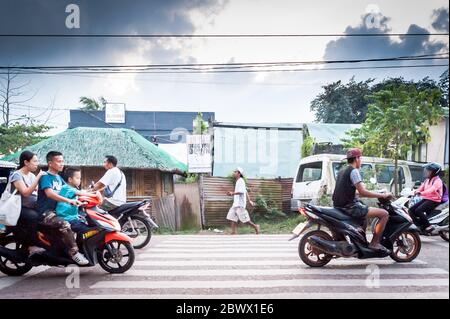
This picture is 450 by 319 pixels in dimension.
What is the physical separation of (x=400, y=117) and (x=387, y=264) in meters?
1.22

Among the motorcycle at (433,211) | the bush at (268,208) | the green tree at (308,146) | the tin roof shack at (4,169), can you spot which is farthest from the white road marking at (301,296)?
the bush at (268,208)

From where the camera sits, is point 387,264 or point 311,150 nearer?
point 387,264

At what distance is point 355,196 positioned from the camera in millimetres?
3006

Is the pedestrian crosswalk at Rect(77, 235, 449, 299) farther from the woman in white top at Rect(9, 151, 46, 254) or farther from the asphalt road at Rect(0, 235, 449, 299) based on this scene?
the woman in white top at Rect(9, 151, 46, 254)

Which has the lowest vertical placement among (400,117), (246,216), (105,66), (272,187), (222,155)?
(246,216)

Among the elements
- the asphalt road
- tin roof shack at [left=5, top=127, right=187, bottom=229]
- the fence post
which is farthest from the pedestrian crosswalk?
the fence post

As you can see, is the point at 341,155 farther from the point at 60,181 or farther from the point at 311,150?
the point at 60,181

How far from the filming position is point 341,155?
3.23 metres

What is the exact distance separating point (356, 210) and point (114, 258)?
1.87m

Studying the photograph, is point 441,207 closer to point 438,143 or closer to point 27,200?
point 438,143

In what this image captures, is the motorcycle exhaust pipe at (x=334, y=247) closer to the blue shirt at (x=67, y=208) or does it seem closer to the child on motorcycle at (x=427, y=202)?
the child on motorcycle at (x=427, y=202)

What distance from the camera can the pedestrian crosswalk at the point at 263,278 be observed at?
2211 mm

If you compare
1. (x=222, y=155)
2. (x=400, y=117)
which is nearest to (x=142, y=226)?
(x=222, y=155)

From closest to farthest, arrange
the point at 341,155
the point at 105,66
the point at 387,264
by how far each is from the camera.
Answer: the point at 105,66 → the point at 387,264 → the point at 341,155
